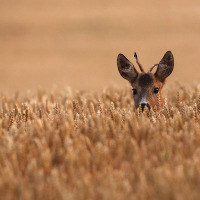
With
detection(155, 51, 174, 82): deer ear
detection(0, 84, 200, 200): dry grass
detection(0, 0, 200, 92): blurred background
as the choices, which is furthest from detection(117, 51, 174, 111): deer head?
detection(0, 0, 200, 92): blurred background

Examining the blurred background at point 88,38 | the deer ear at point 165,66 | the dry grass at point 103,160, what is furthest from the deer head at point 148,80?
the blurred background at point 88,38

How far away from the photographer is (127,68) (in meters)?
8.92

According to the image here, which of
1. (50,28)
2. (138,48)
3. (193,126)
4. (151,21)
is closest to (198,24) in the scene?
(151,21)

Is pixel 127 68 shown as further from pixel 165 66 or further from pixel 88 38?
pixel 88 38

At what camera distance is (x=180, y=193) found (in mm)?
3896

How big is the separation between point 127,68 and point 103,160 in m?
4.32

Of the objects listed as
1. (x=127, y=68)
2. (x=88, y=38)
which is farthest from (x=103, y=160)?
(x=88, y=38)

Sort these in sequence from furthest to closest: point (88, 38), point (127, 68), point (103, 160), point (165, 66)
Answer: point (88, 38)
point (127, 68)
point (165, 66)
point (103, 160)

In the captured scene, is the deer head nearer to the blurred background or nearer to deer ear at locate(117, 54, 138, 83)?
deer ear at locate(117, 54, 138, 83)

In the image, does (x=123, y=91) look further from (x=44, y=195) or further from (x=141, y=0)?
(x=141, y=0)

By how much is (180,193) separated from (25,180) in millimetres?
1253

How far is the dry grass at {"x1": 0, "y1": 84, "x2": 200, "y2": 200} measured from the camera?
4055mm

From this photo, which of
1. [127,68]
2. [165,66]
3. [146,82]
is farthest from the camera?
[127,68]

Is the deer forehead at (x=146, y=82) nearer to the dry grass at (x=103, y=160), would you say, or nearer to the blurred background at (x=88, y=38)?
the dry grass at (x=103, y=160)
